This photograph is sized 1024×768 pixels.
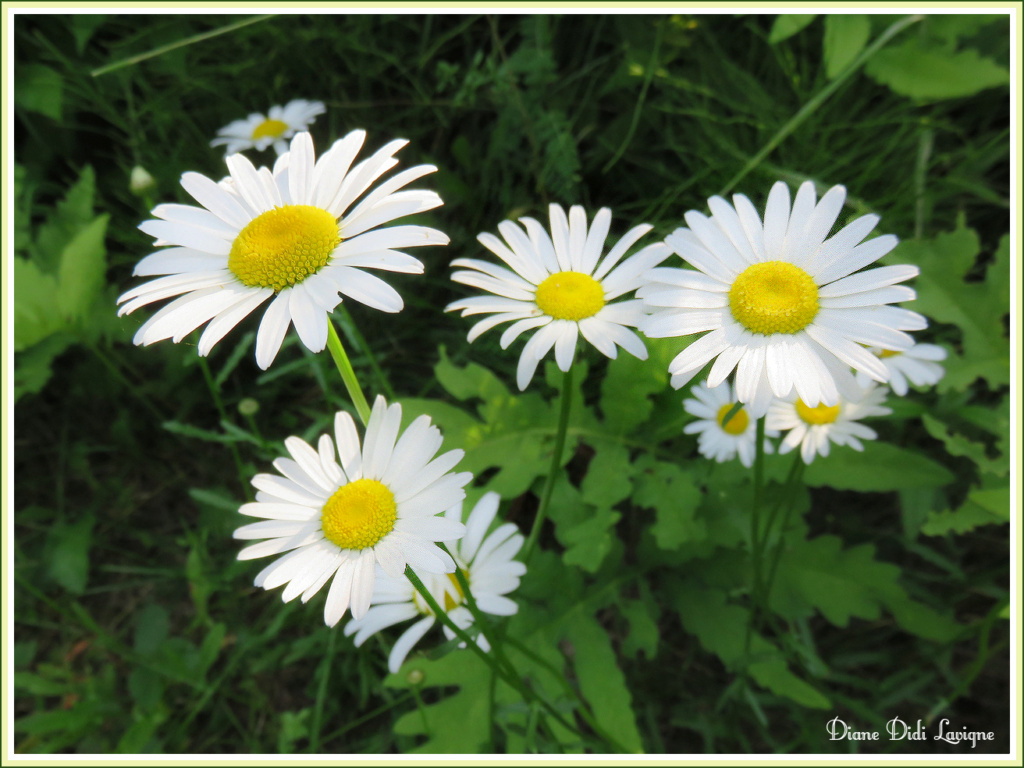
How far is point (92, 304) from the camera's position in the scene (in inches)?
91.4

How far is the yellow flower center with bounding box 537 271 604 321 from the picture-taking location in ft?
4.04

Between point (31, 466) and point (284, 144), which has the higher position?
point (284, 144)

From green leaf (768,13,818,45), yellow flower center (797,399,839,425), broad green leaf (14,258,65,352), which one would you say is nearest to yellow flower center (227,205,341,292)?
yellow flower center (797,399,839,425)

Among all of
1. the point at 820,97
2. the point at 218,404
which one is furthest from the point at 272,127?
the point at 820,97

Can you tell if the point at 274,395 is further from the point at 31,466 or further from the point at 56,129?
the point at 56,129

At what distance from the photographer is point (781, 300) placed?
1034mm

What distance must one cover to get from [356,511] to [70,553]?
179cm

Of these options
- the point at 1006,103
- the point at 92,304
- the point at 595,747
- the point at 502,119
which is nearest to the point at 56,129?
the point at 92,304

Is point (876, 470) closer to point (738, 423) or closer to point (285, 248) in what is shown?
point (738, 423)

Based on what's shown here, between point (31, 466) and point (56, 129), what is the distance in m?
1.26

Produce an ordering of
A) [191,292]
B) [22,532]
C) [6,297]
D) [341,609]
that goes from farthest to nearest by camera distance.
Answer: [22,532] → [6,297] → [191,292] → [341,609]

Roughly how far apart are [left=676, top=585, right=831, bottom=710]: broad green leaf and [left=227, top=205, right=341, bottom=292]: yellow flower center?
50.5 inches

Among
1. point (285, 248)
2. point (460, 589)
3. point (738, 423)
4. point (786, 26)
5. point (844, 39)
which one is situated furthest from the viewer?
point (844, 39)

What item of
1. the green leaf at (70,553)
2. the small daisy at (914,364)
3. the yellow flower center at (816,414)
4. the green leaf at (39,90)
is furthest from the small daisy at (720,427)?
the green leaf at (39,90)
